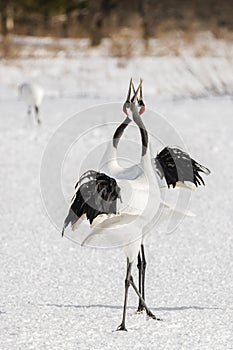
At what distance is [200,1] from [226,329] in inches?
1147

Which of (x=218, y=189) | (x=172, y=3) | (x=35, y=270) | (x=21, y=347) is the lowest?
(x=21, y=347)

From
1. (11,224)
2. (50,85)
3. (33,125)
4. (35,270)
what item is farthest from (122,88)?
(35,270)

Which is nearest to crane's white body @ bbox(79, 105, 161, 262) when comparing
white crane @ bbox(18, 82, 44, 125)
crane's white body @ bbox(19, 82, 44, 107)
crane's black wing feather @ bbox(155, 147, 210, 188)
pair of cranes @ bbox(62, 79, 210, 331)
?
pair of cranes @ bbox(62, 79, 210, 331)

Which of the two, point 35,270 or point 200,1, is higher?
point 200,1

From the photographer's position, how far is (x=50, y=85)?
15234 millimetres

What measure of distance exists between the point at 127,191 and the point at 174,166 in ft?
1.13

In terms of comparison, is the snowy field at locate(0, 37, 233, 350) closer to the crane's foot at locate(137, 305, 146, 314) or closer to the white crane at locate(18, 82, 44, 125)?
the crane's foot at locate(137, 305, 146, 314)

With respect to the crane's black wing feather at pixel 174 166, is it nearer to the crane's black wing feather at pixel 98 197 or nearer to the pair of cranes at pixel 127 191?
the pair of cranes at pixel 127 191

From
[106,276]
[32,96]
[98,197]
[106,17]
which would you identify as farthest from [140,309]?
[106,17]

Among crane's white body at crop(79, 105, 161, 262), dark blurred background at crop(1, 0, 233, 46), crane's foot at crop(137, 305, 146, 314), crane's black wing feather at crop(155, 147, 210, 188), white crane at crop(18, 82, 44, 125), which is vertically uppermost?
dark blurred background at crop(1, 0, 233, 46)

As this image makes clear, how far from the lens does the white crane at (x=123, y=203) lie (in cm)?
287

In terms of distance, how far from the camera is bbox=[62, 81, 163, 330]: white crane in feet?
9.41

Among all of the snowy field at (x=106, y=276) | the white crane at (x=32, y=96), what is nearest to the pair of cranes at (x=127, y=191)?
the snowy field at (x=106, y=276)

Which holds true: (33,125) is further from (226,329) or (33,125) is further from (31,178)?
(226,329)
